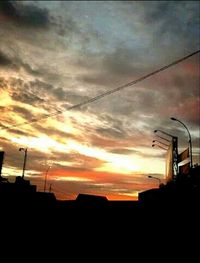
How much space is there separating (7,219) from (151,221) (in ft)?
46.0

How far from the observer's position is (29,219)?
98.5 feet

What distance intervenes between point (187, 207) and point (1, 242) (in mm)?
14859

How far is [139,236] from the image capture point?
2398cm

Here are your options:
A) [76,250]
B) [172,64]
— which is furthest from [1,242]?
[172,64]

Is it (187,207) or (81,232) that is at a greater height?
(187,207)

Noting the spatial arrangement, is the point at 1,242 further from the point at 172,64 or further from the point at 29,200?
the point at 172,64

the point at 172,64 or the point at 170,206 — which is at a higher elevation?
the point at 172,64

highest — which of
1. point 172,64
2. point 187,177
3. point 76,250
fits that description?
→ point 172,64

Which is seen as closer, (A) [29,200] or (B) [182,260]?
(B) [182,260]

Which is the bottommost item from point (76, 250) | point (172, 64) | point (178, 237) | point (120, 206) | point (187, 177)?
point (76, 250)

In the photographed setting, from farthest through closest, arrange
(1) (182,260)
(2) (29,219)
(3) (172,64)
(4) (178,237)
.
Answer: (2) (29,219), (4) (178,237), (1) (182,260), (3) (172,64)

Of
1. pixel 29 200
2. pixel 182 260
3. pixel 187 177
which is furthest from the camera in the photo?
pixel 187 177

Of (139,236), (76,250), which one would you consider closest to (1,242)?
(76,250)

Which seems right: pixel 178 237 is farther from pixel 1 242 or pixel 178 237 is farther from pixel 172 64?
pixel 1 242
